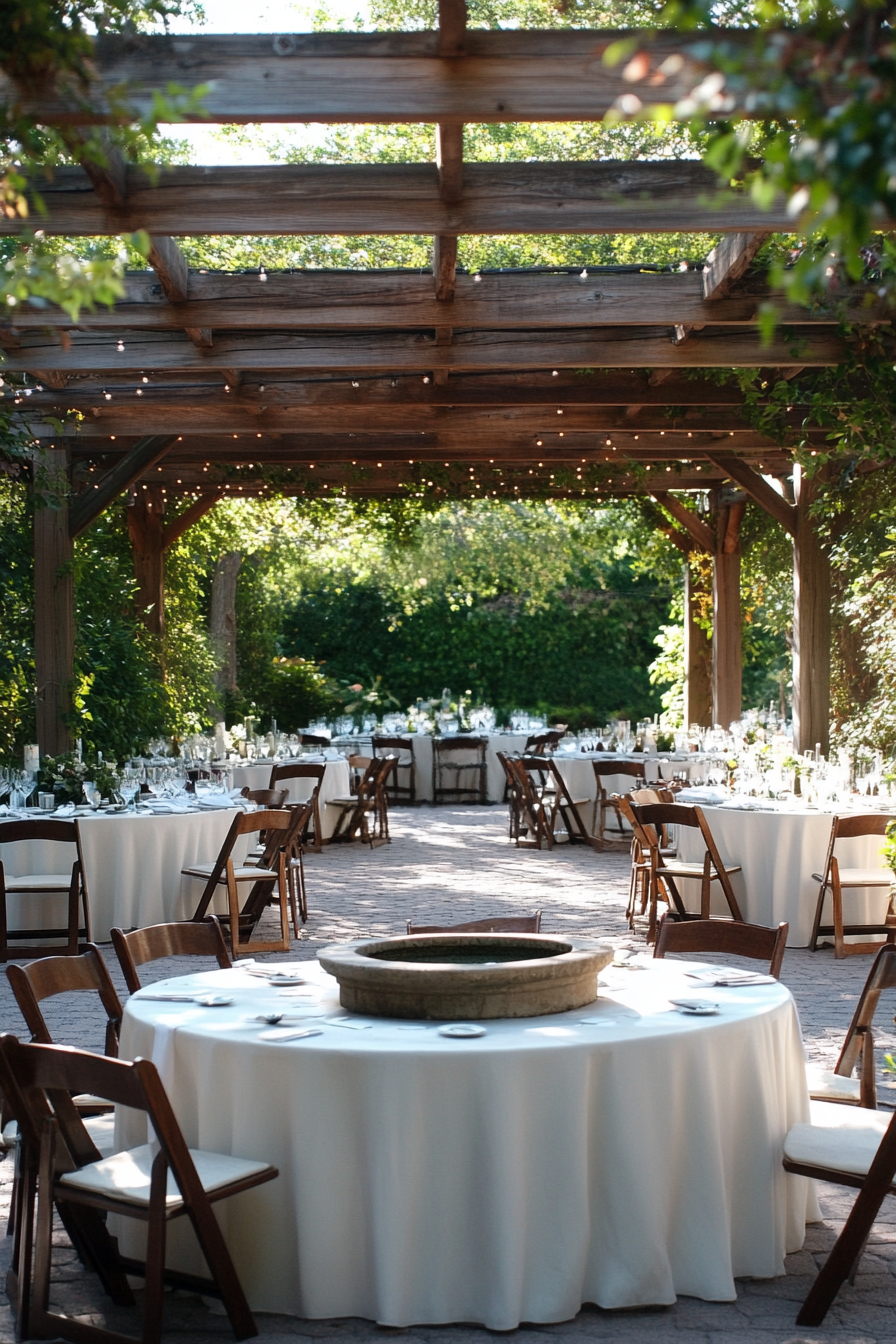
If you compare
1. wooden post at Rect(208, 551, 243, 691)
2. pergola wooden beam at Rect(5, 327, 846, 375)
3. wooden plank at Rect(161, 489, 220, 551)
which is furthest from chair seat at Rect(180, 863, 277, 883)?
wooden post at Rect(208, 551, 243, 691)

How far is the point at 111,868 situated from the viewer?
775 cm

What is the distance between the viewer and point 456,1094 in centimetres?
298

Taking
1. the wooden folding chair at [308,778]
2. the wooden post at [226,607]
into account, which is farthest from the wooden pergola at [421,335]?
the wooden post at [226,607]

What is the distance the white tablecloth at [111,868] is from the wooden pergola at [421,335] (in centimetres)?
230

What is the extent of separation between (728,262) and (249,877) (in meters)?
3.93

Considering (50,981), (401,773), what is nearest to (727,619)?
(401,773)

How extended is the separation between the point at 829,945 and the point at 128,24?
5.93 metres

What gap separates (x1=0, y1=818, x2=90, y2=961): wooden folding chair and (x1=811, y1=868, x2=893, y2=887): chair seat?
12.9ft

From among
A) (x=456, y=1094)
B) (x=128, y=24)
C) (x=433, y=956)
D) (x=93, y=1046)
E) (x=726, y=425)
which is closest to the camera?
(x=456, y=1094)

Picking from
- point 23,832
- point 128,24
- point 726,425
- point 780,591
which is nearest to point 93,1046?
point 23,832

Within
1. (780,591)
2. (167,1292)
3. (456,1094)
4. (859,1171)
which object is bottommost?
(167,1292)

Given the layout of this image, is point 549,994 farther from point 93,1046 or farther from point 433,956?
point 93,1046

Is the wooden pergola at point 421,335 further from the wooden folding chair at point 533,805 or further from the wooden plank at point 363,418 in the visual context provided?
the wooden folding chair at point 533,805

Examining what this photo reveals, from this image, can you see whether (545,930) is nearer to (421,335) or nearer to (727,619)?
(421,335)
